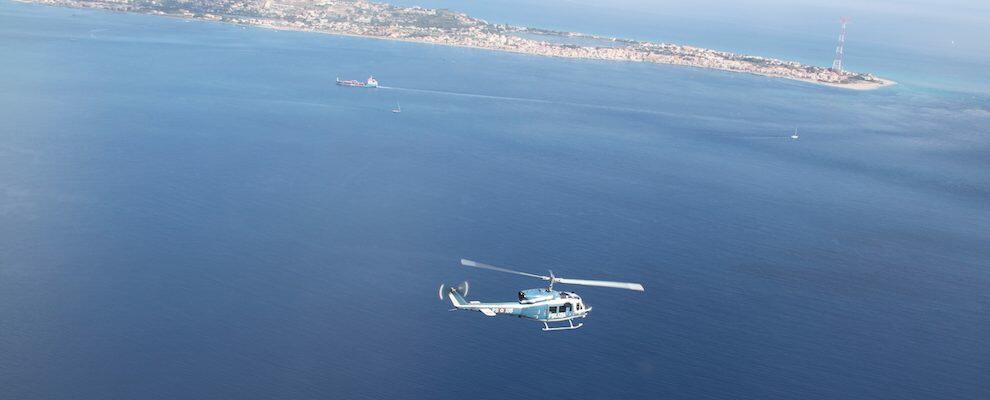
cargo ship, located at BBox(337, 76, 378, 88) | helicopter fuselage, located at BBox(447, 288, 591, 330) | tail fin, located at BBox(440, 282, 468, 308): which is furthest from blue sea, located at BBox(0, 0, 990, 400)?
tail fin, located at BBox(440, 282, 468, 308)

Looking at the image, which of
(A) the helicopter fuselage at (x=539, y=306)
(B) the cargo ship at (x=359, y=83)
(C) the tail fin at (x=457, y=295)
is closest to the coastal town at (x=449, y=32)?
(B) the cargo ship at (x=359, y=83)

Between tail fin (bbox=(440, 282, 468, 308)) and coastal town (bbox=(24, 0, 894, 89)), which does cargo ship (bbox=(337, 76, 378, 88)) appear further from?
tail fin (bbox=(440, 282, 468, 308))

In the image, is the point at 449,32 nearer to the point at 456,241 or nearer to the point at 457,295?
the point at 456,241

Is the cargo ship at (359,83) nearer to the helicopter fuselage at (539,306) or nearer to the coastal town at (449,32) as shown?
the coastal town at (449,32)

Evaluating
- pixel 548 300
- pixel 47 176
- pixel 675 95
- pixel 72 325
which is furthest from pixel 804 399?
pixel 675 95

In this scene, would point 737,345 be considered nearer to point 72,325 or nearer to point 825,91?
point 72,325

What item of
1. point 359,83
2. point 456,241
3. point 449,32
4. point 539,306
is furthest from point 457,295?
point 449,32
